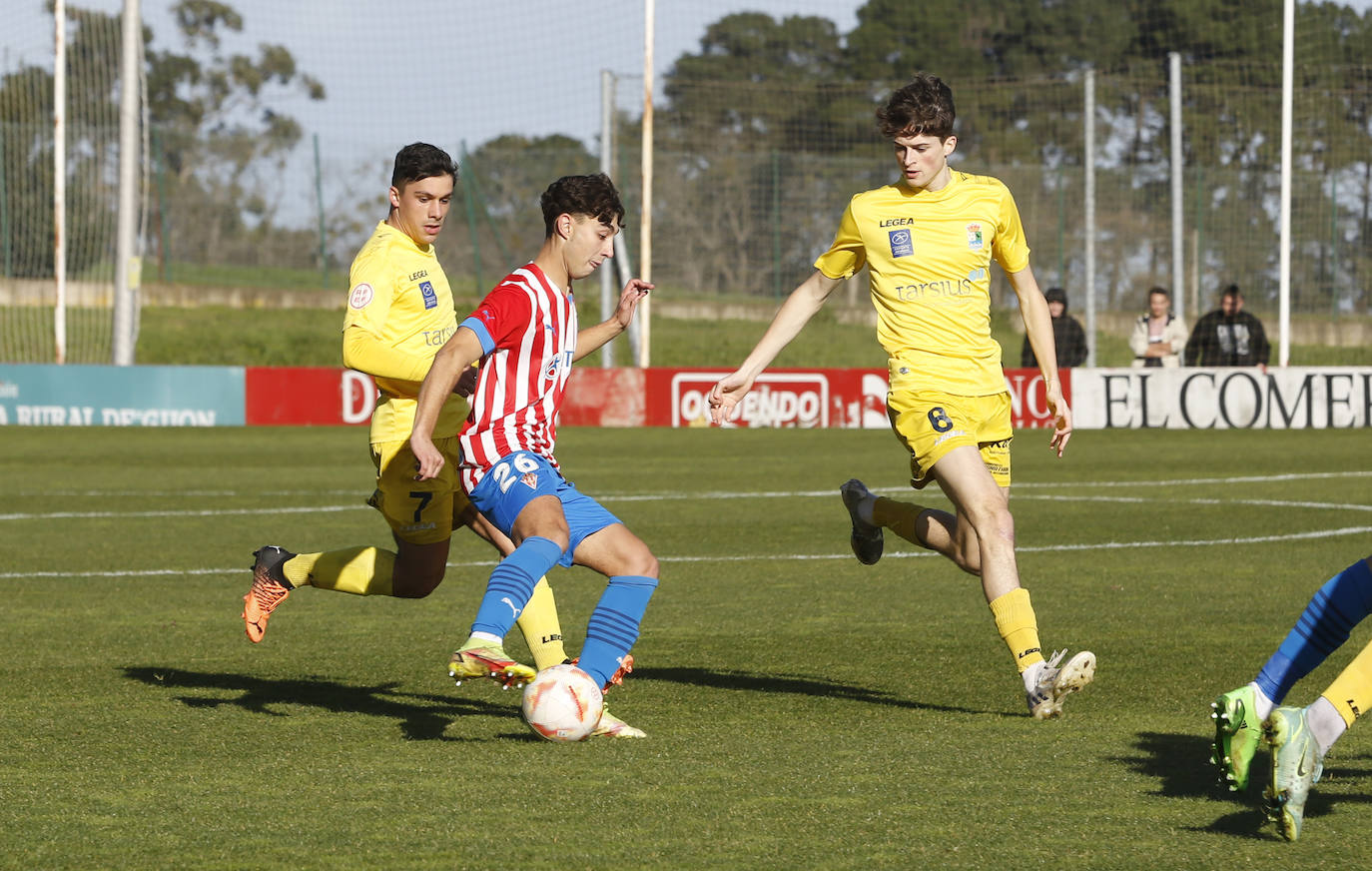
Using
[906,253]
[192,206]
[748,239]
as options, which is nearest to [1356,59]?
[748,239]

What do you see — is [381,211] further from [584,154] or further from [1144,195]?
[1144,195]

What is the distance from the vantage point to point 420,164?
6.45 m

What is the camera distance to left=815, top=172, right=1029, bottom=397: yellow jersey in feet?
20.7

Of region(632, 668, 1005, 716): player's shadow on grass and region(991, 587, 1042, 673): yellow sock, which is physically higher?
region(991, 587, 1042, 673): yellow sock

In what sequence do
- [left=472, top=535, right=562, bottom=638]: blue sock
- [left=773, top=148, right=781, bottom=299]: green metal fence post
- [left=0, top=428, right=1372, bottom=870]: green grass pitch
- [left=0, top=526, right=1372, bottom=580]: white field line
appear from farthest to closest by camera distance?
1. [left=773, top=148, right=781, bottom=299]: green metal fence post
2. [left=0, top=526, right=1372, bottom=580]: white field line
3. [left=472, top=535, right=562, bottom=638]: blue sock
4. [left=0, top=428, right=1372, bottom=870]: green grass pitch

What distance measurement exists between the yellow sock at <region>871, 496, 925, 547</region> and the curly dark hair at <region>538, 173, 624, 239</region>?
1822mm

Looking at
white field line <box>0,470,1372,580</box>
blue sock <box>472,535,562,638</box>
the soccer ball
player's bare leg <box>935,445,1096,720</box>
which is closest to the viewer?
blue sock <box>472,535,562,638</box>

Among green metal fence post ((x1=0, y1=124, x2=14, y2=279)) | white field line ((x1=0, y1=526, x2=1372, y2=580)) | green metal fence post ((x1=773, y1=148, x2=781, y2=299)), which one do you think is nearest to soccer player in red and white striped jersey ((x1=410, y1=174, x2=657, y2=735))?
white field line ((x1=0, y1=526, x2=1372, y2=580))

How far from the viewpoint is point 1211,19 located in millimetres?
35031

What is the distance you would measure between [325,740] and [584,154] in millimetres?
31226

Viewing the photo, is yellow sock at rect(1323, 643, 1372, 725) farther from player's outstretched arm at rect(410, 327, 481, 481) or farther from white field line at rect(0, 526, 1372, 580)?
white field line at rect(0, 526, 1372, 580)

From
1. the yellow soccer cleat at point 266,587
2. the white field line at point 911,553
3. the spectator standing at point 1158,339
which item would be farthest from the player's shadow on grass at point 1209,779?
the spectator standing at point 1158,339

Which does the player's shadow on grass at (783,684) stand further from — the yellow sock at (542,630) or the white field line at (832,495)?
the white field line at (832,495)

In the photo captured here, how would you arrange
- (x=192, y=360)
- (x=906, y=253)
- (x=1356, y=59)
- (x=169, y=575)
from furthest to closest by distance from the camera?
(x=192, y=360), (x=1356, y=59), (x=169, y=575), (x=906, y=253)
